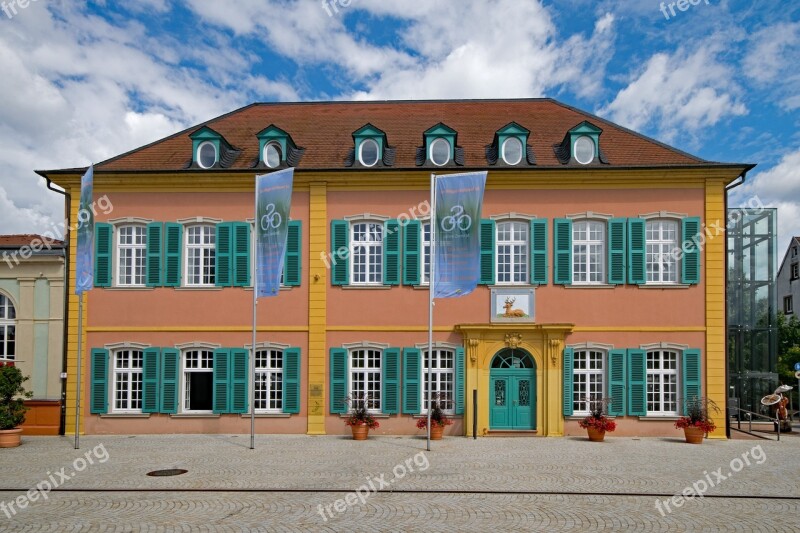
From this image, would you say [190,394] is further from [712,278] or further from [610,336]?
[712,278]

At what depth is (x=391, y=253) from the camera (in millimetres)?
18141

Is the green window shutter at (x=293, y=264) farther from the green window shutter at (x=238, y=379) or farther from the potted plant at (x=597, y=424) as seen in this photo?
the potted plant at (x=597, y=424)

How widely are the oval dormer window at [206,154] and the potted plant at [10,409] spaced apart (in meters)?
6.97

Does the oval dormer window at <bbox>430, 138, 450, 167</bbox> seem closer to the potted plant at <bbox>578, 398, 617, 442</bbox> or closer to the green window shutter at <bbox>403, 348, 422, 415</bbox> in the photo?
the green window shutter at <bbox>403, 348, 422, 415</bbox>

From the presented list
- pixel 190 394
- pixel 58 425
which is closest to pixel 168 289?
pixel 190 394

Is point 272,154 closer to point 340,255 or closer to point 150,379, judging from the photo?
point 340,255

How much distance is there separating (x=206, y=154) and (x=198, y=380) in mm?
6162

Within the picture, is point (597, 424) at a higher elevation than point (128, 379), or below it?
below

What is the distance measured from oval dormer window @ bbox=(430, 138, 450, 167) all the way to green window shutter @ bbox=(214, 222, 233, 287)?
19.0 ft

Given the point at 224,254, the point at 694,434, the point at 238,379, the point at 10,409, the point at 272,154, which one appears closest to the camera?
the point at 10,409

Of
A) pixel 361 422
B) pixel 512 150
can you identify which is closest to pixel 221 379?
pixel 361 422

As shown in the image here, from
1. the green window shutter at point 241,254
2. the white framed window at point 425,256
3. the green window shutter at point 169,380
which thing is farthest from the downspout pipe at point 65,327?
the white framed window at point 425,256

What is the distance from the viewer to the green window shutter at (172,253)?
722 inches

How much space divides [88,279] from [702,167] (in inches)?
600
